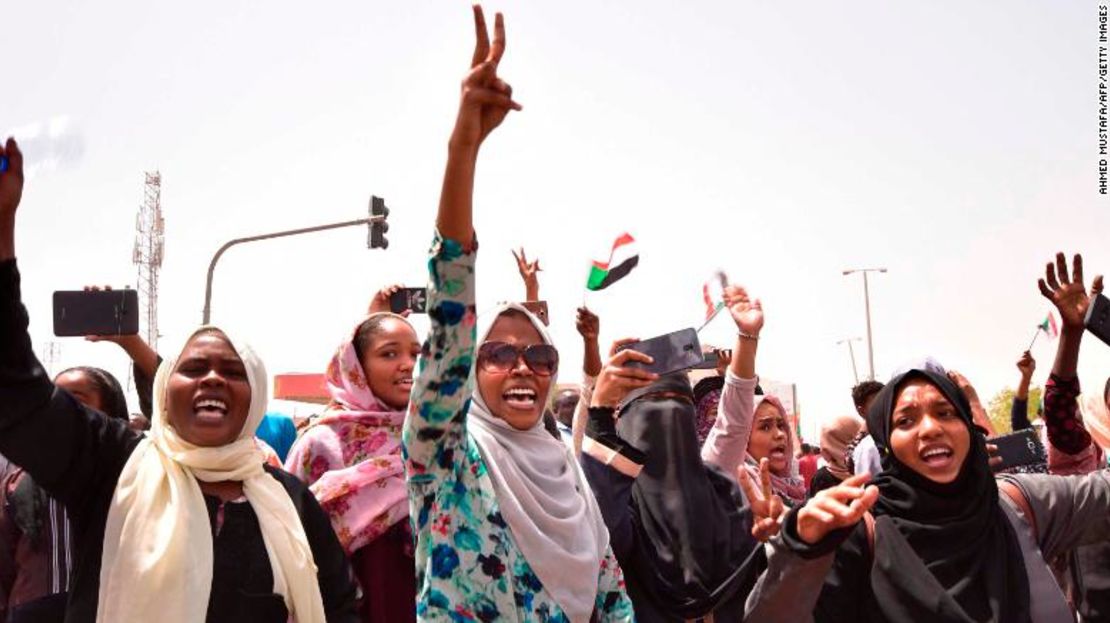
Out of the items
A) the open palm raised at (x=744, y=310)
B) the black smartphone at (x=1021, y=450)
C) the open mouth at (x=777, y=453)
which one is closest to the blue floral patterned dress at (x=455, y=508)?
the black smartphone at (x=1021, y=450)

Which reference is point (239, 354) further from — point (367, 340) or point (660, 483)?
point (660, 483)

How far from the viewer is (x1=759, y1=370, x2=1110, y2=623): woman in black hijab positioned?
3.12 meters

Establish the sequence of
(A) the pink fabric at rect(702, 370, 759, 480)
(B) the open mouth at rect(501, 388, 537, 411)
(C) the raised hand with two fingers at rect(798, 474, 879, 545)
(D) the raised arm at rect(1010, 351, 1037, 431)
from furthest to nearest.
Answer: (D) the raised arm at rect(1010, 351, 1037, 431) → (A) the pink fabric at rect(702, 370, 759, 480) → (B) the open mouth at rect(501, 388, 537, 411) → (C) the raised hand with two fingers at rect(798, 474, 879, 545)

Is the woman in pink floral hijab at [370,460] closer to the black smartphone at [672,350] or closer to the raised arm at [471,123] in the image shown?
the black smartphone at [672,350]

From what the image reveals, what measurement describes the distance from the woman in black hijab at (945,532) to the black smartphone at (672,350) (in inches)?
29.1

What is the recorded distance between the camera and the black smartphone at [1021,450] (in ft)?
14.1

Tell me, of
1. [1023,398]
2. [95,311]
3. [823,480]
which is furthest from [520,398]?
[1023,398]

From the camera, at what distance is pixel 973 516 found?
10.7 ft

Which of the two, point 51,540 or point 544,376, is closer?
point 544,376

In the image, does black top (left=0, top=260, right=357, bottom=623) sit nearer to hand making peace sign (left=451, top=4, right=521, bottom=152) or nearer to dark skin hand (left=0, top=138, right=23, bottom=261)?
dark skin hand (left=0, top=138, right=23, bottom=261)

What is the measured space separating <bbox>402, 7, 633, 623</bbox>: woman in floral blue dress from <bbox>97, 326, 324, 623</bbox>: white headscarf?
16.6 inches

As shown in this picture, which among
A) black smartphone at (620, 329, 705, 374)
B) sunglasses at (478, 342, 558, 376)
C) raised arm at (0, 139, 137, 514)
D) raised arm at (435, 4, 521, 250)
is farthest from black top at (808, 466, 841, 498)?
raised arm at (0, 139, 137, 514)

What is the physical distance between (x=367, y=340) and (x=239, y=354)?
1.10 m

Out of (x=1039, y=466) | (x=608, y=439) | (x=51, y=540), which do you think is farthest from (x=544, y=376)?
(x=1039, y=466)
